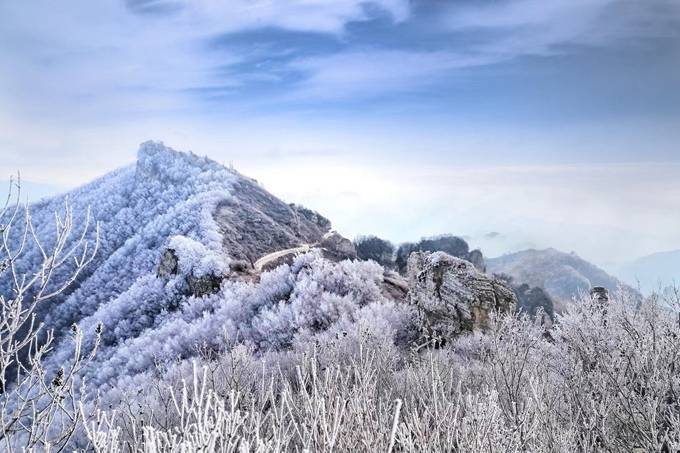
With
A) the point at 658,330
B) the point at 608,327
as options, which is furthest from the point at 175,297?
the point at 658,330

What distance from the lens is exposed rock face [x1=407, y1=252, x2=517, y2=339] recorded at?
14.0m

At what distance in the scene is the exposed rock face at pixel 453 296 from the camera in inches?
553

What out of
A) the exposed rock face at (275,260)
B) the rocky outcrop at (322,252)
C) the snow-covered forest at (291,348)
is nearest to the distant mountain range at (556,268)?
the snow-covered forest at (291,348)

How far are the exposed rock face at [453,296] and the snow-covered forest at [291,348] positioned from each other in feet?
0.14

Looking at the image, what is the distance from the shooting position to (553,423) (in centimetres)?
665

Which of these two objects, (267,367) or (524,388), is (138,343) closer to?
(267,367)

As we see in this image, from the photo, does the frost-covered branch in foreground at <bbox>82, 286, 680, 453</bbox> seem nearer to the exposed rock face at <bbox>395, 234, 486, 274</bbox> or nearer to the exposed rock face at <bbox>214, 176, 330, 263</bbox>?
the exposed rock face at <bbox>214, 176, 330, 263</bbox>

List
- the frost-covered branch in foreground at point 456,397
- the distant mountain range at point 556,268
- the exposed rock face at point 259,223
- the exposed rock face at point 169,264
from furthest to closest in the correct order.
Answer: the distant mountain range at point 556,268, the exposed rock face at point 259,223, the exposed rock face at point 169,264, the frost-covered branch in foreground at point 456,397

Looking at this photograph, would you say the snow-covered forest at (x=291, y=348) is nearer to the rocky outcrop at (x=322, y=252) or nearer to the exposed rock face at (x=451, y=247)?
the rocky outcrop at (x=322, y=252)

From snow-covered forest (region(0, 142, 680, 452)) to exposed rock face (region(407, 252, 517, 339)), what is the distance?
0.04m

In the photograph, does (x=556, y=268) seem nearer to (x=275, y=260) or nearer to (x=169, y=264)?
(x=275, y=260)

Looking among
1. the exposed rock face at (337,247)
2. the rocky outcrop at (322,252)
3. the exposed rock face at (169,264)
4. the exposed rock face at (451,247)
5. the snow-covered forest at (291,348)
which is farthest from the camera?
the exposed rock face at (451,247)

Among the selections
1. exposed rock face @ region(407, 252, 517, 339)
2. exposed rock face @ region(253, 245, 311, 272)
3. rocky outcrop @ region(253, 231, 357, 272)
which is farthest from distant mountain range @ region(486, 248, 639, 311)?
exposed rock face @ region(407, 252, 517, 339)

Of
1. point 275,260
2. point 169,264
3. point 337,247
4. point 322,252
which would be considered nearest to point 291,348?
point 169,264
